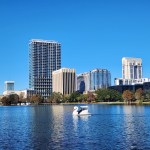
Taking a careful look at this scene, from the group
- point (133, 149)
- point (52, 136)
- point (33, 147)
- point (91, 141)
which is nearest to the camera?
point (133, 149)

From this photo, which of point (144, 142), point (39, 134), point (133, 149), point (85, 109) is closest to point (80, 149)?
point (133, 149)

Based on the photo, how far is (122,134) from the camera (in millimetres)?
62438

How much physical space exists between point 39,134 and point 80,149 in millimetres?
18932

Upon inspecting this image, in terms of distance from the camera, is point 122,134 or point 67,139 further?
point 122,134

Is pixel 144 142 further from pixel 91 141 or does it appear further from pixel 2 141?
pixel 2 141

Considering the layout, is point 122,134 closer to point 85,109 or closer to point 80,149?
point 80,149

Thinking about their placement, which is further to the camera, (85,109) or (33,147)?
(85,109)

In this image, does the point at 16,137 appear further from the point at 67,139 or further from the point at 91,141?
the point at 91,141

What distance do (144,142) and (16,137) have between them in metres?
22.4

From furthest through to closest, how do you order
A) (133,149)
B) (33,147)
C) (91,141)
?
(91,141)
(33,147)
(133,149)

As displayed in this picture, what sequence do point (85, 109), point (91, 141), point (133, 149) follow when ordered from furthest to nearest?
point (85, 109) → point (91, 141) → point (133, 149)

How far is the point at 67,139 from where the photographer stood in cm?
5738

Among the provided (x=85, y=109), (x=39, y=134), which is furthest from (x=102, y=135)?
(x=85, y=109)

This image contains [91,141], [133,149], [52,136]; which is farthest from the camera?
[52,136]
